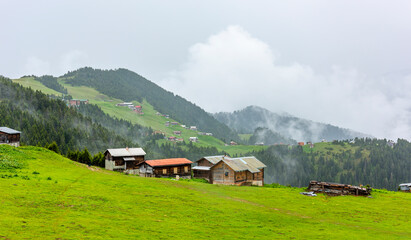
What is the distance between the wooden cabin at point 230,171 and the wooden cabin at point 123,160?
20.7 metres

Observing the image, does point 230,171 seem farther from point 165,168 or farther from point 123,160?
point 123,160

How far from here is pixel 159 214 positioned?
131 feet

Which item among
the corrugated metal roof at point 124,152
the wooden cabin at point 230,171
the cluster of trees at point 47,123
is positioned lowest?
the wooden cabin at point 230,171

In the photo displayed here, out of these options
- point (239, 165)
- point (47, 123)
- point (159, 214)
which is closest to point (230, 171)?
point (239, 165)

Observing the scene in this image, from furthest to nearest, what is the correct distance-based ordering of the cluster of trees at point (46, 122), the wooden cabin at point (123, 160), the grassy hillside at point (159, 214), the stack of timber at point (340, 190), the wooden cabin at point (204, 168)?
1. the cluster of trees at point (46, 122)
2. the wooden cabin at point (123, 160)
3. the wooden cabin at point (204, 168)
4. the stack of timber at point (340, 190)
5. the grassy hillside at point (159, 214)

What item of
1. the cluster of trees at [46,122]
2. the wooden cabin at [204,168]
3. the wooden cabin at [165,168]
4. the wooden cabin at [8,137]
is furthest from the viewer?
the cluster of trees at [46,122]

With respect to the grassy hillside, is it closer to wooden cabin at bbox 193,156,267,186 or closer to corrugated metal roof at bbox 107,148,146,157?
wooden cabin at bbox 193,156,267,186

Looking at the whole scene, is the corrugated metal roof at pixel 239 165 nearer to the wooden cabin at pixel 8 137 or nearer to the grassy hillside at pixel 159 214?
the grassy hillside at pixel 159 214

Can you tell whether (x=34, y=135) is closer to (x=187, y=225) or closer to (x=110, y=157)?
(x=110, y=157)

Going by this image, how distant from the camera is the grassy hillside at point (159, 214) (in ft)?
99.6

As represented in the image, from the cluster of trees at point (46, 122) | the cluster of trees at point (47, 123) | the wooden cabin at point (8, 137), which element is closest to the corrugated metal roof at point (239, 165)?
the wooden cabin at point (8, 137)

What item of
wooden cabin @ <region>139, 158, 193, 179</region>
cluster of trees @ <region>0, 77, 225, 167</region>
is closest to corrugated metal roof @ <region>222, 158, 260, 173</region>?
wooden cabin @ <region>139, 158, 193, 179</region>

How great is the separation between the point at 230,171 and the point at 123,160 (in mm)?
38077

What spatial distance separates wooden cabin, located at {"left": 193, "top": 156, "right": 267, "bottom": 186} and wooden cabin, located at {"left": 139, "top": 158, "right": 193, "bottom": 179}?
11.7 ft
